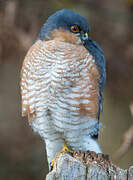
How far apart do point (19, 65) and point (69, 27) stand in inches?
107

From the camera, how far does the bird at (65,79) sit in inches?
127

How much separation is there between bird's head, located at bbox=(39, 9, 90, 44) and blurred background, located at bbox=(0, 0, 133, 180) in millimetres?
1588

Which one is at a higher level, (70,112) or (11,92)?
(70,112)

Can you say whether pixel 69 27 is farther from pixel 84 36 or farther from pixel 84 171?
pixel 84 171

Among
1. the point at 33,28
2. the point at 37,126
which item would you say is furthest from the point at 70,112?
the point at 33,28

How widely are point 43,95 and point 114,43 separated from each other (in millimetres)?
2430

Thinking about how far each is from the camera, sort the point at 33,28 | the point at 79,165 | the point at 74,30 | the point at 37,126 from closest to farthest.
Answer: the point at 79,165 < the point at 74,30 < the point at 37,126 < the point at 33,28

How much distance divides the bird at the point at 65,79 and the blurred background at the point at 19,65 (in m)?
1.30

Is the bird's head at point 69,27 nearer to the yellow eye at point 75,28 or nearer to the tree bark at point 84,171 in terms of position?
the yellow eye at point 75,28

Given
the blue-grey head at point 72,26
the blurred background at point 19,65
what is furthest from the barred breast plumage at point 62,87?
the blurred background at point 19,65

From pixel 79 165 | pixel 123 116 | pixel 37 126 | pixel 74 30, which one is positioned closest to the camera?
pixel 79 165

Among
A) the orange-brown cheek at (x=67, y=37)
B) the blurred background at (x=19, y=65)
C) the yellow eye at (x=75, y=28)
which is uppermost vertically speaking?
the yellow eye at (x=75, y=28)

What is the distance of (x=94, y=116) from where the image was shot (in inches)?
135

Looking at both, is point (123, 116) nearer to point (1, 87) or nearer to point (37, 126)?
point (1, 87)
